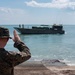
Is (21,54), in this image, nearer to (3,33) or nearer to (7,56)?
(7,56)

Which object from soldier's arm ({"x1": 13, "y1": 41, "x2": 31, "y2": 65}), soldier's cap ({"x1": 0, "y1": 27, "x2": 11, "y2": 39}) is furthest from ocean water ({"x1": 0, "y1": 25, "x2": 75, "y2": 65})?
soldier's cap ({"x1": 0, "y1": 27, "x2": 11, "y2": 39})

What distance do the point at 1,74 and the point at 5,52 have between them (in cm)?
21

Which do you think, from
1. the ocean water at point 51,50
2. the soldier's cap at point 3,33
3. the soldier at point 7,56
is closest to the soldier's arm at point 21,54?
the soldier at point 7,56

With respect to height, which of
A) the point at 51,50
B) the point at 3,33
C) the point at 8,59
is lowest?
the point at 51,50

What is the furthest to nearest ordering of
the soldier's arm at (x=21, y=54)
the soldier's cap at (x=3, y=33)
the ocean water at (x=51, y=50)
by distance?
1. the ocean water at (x=51, y=50)
2. the soldier's arm at (x=21, y=54)
3. the soldier's cap at (x=3, y=33)

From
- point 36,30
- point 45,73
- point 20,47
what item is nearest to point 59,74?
point 45,73

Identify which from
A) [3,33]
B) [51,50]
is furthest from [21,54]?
[51,50]

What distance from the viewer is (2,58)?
9.12ft

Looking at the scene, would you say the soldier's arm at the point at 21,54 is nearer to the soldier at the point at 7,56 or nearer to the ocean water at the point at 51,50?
the soldier at the point at 7,56

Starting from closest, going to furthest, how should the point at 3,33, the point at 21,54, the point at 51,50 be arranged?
→ the point at 3,33 < the point at 21,54 < the point at 51,50

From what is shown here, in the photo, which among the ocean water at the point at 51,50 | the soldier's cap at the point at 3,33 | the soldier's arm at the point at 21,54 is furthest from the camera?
the ocean water at the point at 51,50

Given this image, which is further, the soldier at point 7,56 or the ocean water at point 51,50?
the ocean water at point 51,50

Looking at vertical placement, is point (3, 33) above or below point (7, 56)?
above


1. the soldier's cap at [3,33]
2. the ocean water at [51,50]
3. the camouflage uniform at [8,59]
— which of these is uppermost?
the soldier's cap at [3,33]
